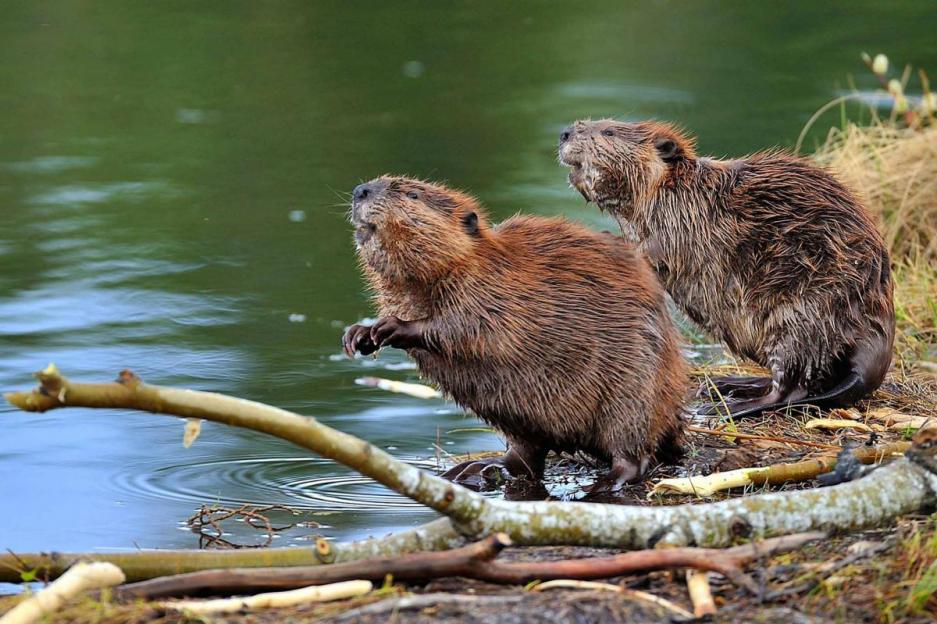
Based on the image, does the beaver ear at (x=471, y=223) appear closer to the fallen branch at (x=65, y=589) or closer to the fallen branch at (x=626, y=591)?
the fallen branch at (x=626, y=591)

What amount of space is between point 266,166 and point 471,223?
5.10m

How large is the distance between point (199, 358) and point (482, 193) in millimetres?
2597

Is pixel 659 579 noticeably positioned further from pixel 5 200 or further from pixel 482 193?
pixel 5 200

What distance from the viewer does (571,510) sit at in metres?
2.81

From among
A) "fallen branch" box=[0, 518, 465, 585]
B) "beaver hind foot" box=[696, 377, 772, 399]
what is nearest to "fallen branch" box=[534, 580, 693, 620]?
"fallen branch" box=[0, 518, 465, 585]

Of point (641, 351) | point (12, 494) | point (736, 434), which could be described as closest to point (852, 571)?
point (641, 351)

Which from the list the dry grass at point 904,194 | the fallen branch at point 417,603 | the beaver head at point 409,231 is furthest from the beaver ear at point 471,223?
the dry grass at point 904,194

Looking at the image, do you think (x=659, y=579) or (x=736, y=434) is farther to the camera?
(x=736, y=434)

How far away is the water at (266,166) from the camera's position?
438 cm

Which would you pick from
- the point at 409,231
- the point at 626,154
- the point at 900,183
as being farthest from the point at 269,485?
the point at 900,183

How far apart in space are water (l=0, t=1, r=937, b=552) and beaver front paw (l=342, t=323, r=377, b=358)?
454mm

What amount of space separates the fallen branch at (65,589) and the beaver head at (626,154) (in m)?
2.30

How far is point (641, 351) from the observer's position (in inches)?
148

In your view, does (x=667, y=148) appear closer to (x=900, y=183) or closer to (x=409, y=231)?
(x=409, y=231)
